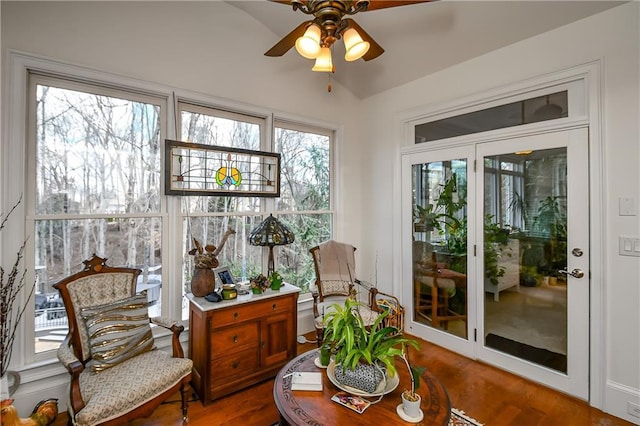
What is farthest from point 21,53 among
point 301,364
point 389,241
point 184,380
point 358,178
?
point 389,241

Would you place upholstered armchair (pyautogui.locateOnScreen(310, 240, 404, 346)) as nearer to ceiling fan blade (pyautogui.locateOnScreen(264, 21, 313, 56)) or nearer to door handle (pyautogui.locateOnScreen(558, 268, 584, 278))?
door handle (pyautogui.locateOnScreen(558, 268, 584, 278))

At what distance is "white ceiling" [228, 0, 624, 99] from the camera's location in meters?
2.38

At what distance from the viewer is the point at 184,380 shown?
199cm

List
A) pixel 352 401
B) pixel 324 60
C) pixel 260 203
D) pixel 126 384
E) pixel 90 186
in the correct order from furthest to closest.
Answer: pixel 260 203 < pixel 90 186 < pixel 324 60 < pixel 126 384 < pixel 352 401

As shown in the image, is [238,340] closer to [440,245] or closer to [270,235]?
[270,235]

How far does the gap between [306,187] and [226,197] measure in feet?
3.45

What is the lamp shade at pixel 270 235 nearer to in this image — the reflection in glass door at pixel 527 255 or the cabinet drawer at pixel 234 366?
the cabinet drawer at pixel 234 366

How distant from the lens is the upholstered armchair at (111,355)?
1.66 metres

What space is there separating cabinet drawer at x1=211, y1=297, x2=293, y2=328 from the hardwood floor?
59 cm

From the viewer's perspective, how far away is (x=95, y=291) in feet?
6.81

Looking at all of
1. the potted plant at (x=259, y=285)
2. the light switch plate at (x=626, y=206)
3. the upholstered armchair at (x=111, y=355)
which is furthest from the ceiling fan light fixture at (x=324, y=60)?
the light switch plate at (x=626, y=206)

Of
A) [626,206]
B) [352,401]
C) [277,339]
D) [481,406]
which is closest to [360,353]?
[352,401]

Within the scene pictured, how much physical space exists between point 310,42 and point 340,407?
202cm

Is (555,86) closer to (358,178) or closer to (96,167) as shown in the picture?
(358,178)
